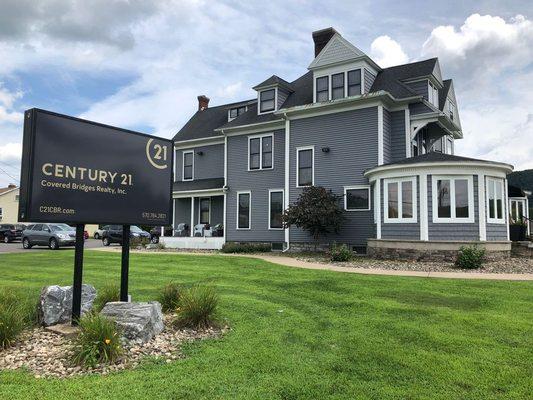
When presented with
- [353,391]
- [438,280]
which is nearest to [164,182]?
[353,391]

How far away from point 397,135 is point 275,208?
7.13m

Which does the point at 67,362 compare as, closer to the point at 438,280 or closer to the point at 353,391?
the point at 353,391

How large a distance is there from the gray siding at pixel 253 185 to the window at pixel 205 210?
291 cm

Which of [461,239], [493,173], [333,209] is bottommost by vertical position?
[461,239]

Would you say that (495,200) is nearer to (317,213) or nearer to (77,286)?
(317,213)

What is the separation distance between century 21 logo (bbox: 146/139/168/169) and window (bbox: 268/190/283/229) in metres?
15.7

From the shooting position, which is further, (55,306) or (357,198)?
(357,198)

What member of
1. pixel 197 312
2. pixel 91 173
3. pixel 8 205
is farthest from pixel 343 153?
pixel 8 205

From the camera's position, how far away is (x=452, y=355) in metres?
4.87

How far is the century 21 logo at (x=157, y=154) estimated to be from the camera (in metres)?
6.62

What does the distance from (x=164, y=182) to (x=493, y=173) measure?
13229mm

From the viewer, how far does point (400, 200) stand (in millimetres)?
16234

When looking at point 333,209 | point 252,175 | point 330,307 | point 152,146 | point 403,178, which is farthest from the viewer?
point 252,175

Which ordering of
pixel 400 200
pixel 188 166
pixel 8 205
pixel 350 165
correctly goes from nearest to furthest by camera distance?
pixel 400 200
pixel 350 165
pixel 188 166
pixel 8 205
